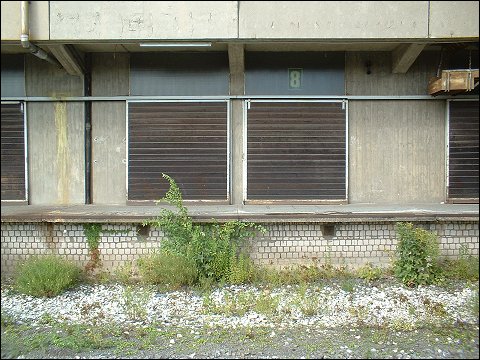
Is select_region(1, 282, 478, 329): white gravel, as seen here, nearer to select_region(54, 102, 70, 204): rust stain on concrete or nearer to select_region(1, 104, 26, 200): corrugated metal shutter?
select_region(54, 102, 70, 204): rust stain on concrete

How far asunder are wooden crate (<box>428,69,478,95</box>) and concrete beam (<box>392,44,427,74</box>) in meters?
0.69

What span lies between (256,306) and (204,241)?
1.48 metres

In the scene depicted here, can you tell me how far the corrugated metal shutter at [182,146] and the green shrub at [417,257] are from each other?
387cm

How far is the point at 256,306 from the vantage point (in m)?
5.79

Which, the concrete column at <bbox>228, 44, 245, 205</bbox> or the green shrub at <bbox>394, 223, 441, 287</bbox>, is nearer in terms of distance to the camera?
the green shrub at <bbox>394, 223, 441, 287</bbox>

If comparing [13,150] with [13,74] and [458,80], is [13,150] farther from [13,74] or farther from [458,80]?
[458,80]

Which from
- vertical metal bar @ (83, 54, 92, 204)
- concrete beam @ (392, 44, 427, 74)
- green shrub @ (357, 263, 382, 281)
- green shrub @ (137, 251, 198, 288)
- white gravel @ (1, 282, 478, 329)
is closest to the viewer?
white gravel @ (1, 282, 478, 329)

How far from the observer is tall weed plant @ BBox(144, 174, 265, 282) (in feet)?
21.6

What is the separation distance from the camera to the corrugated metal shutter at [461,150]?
29.1 feet

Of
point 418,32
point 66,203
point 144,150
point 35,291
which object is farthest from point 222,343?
point 418,32

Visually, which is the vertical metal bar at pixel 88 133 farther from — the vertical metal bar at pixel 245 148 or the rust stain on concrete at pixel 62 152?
the vertical metal bar at pixel 245 148

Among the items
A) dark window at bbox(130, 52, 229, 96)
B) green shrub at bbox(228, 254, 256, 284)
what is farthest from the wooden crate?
green shrub at bbox(228, 254, 256, 284)

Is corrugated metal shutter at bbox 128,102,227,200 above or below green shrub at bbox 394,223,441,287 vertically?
above

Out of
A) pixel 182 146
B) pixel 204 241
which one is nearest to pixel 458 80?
pixel 182 146
